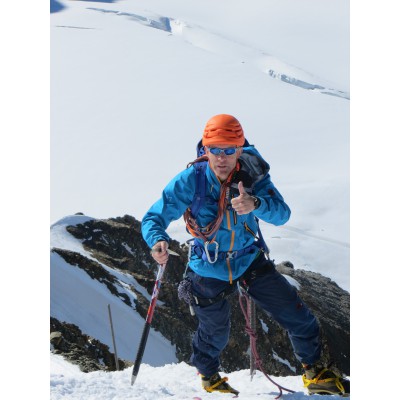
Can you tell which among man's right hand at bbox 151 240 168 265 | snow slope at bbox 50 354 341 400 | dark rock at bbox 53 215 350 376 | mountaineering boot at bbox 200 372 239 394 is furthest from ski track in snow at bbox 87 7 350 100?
man's right hand at bbox 151 240 168 265

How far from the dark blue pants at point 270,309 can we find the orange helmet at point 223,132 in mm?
1016

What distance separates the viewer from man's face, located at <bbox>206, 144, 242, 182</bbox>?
4.57 m

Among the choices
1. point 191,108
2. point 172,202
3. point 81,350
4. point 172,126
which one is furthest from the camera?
point 191,108

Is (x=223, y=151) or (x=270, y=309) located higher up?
(x=223, y=151)

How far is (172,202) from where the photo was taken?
4.71 m

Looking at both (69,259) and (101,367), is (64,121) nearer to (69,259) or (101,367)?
(69,259)

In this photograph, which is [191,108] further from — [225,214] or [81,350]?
[225,214]

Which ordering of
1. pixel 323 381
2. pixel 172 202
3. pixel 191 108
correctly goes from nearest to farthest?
pixel 172 202
pixel 323 381
pixel 191 108

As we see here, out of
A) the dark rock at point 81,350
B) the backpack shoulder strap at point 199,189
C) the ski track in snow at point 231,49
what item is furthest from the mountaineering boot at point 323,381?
the ski track in snow at point 231,49

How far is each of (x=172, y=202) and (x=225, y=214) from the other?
0.39 m

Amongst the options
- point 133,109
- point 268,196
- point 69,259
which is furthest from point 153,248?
point 133,109

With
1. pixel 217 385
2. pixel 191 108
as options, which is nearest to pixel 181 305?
pixel 217 385
